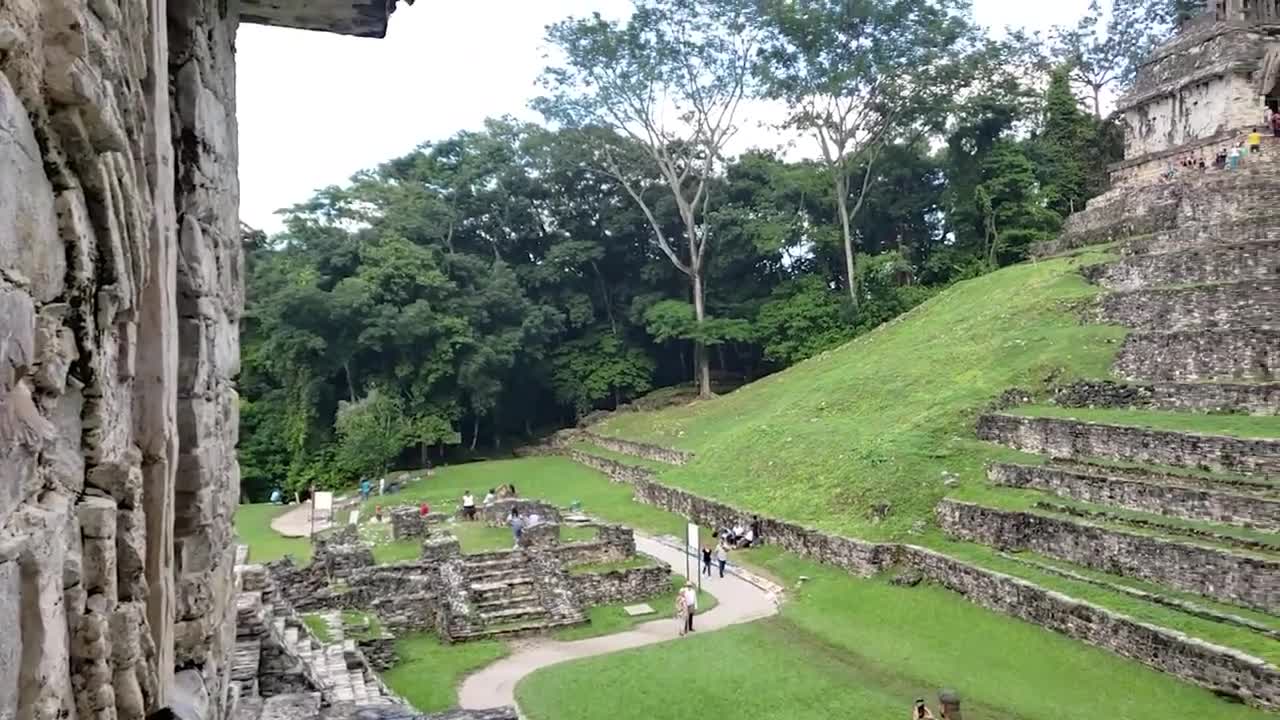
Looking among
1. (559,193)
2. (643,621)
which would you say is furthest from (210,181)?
(559,193)

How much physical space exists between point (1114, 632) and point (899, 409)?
9.76 metres

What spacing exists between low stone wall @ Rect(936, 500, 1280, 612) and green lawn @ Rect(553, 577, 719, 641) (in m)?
4.11

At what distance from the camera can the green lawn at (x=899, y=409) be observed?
1653 centimetres

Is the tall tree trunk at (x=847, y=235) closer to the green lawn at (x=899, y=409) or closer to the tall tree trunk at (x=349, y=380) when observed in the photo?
the green lawn at (x=899, y=409)

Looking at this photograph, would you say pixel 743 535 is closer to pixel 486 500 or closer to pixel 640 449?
pixel 486 500

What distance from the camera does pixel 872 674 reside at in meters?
10.6

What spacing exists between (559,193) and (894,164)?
45.9ft

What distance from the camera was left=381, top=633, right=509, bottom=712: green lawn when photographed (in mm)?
11305

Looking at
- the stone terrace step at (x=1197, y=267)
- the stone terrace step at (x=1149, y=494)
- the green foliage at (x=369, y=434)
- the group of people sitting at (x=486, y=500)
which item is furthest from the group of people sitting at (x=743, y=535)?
the green foliage at (x=369, y=434)

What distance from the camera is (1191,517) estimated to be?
11.9m

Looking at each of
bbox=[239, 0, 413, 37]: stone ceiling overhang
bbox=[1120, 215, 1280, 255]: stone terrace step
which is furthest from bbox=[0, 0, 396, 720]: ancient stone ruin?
bbox=[1120, 215, 1280, 255]: stone terrace step

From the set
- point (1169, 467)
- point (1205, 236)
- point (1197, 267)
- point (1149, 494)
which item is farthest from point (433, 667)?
point (1205, 236)

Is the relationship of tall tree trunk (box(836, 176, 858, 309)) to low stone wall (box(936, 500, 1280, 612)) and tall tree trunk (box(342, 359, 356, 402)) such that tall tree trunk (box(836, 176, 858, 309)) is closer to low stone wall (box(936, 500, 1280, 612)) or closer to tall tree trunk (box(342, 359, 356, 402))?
tall tree trunk (box(342, 359, 356, 402))

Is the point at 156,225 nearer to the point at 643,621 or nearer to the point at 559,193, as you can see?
the point at 643,621
